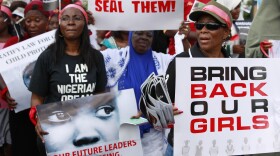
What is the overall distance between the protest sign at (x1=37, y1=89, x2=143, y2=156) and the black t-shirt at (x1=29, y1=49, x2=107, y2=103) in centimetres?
33

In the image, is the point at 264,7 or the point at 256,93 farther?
the point at 264,7

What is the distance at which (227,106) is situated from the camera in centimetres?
430

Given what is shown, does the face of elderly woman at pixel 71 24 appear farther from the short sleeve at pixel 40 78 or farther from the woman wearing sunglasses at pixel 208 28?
the woman wearing sunglasses at pixel 208 28

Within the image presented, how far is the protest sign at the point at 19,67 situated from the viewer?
5645mm

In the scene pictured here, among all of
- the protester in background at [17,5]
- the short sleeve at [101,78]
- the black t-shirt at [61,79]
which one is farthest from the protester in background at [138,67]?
the protester in background at [17,5]

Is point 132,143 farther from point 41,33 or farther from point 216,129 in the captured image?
point 41,33

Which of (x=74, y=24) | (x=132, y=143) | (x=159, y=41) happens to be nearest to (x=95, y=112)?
(x=132, y=143)

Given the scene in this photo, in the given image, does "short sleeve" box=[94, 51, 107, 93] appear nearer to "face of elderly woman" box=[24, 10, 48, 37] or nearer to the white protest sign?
the white protest sign

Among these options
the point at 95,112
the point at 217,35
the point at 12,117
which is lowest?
the point at 12,117

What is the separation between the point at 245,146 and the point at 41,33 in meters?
2.98

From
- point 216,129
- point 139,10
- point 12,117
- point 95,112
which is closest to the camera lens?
point 216,129

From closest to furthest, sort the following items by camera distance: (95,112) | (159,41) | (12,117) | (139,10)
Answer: (95,112), (139,10), (12,117), (159,41)

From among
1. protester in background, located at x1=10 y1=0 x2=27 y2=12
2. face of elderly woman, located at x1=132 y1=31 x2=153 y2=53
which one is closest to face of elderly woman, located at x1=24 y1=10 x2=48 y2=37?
face of elderly woman, located at x1=132 y1=31 x2=153 y2=53

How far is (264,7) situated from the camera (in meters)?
4.81
